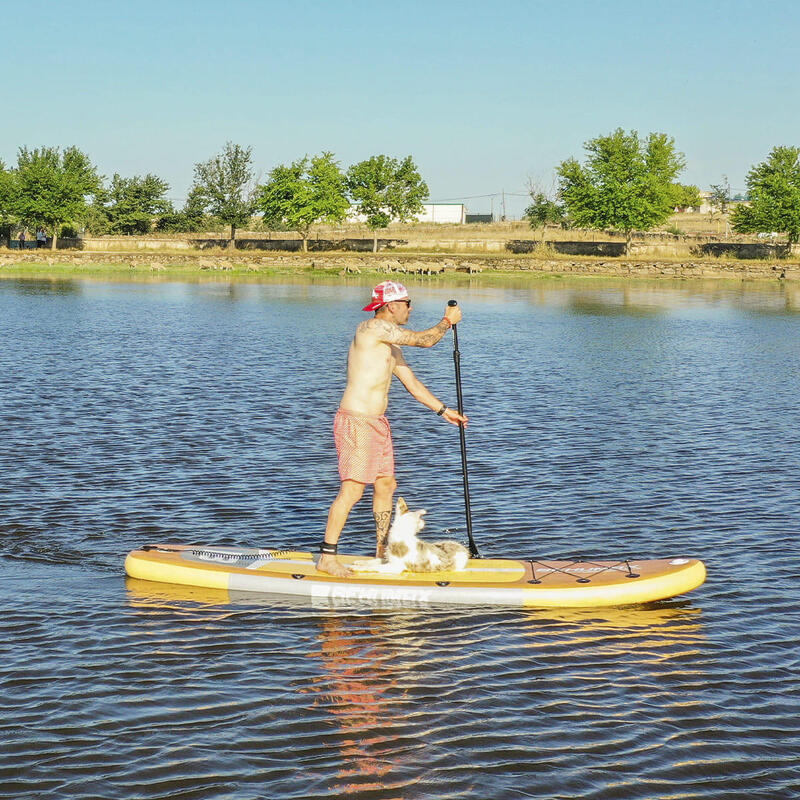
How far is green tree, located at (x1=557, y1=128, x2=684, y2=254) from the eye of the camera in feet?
284

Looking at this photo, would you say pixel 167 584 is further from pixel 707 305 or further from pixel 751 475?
pixel 707 305

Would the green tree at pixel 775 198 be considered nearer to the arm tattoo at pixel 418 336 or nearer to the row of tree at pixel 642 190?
the row of tree at pixel 642 190

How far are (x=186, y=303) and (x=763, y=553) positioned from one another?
42306 millimetres

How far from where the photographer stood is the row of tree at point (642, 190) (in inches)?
3332

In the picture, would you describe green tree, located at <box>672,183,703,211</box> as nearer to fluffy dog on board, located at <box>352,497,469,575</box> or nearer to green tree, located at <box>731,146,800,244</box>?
green tree, located at <box>731,146,800,244</box>

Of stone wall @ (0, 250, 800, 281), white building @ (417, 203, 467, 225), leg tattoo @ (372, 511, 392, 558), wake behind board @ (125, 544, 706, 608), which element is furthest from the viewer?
white building @ (417, 203, 467, 225)

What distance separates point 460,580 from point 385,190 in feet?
292

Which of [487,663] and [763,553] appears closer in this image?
[487,663]

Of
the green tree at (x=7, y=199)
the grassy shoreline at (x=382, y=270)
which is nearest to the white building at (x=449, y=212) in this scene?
the grassy shoreline at (x=382, y=270)

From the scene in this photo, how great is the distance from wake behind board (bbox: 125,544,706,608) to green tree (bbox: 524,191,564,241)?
92.6 meters

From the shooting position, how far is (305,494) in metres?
12.6

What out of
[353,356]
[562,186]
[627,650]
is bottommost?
[627,650]

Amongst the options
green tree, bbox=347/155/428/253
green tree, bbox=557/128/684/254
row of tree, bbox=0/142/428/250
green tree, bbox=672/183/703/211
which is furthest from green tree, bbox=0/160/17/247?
green tree, bbox=672/183/703/211

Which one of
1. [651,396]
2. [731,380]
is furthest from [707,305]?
[651,396]
